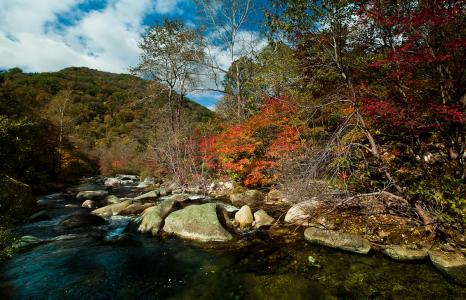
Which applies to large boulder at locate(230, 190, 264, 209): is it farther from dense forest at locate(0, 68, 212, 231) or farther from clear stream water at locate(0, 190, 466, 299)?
dense forest at locate(0, 68, 212, 231)

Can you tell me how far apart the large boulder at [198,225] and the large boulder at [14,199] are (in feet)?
12.2

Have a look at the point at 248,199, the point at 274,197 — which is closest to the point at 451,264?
the point at 274,197

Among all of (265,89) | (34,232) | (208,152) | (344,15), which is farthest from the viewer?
(208,152)

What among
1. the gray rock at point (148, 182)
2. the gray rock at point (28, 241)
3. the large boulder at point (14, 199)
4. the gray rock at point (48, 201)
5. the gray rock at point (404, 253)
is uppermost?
the large boulder at point (14, 199)

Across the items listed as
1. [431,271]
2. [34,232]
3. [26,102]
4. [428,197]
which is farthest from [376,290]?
[26,102]

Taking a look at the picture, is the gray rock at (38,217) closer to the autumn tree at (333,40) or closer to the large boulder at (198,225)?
the large boulder at (198,225)

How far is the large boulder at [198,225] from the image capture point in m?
7.26

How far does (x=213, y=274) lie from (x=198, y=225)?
92.0 inches

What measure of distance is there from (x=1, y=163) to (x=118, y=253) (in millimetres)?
3214

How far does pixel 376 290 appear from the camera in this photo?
4.52m

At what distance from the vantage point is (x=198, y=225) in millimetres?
7555

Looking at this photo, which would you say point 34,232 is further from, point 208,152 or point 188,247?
point 208,152

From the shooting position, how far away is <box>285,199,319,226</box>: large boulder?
7832 mm

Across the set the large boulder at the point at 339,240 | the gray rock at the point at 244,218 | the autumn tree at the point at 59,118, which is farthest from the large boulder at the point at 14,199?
the autumn tree at the point at 59,118
